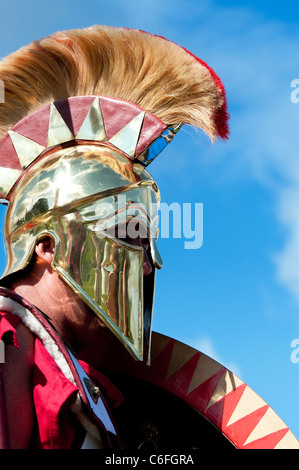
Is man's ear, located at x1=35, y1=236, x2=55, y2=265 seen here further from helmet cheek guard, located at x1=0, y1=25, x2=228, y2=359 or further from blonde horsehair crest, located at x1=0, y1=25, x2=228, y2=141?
blonde horsehair crest, located at x1=0, y1=25, x2=228, y2=141

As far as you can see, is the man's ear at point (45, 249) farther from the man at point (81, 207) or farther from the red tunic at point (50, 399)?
the red tunic at point (50, 399)

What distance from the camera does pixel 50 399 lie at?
2.41m

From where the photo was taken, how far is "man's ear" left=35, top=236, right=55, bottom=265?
3.02m

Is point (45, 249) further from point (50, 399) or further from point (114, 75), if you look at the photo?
point (114, 75)

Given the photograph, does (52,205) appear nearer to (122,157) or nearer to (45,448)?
(122,157)

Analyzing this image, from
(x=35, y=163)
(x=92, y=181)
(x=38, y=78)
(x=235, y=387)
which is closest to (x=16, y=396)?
(x=92, y=181)

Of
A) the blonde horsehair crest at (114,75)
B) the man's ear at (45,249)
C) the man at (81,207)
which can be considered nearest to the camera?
the man at (81,207)

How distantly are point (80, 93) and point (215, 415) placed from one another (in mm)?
1893

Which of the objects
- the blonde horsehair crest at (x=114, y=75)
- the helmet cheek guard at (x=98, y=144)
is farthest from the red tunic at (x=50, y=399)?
the blonde horsehair crest at (x=114, y=75)

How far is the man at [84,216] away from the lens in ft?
8.25

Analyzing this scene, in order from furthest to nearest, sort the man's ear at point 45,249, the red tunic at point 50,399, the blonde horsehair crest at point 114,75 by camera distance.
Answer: the blonde horsehair crest at point 114,75
the man's ear at point 45,249
the red tunic at point 50,399

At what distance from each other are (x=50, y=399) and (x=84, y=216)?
37.0 inches

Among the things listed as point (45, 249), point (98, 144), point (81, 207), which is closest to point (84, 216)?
point (81, 207)

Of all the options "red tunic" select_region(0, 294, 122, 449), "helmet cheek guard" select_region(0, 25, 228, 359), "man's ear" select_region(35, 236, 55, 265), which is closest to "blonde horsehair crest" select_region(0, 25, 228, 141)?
"helmet cheek guard" select_region(0, 25, 228, 359)
